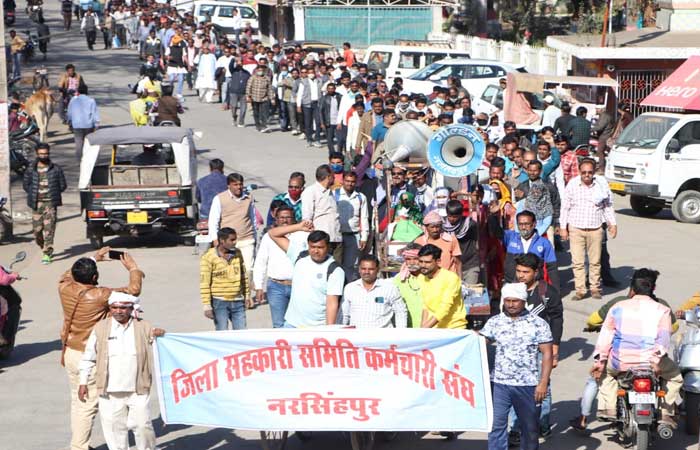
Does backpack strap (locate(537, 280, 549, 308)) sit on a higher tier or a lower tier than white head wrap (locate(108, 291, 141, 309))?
lower

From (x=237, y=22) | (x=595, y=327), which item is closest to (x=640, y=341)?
(x=595, y=327)

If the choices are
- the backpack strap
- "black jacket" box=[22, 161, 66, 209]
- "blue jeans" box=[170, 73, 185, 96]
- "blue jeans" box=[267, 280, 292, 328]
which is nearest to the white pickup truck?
"black jacket" box=[22, 161, 66, 209]

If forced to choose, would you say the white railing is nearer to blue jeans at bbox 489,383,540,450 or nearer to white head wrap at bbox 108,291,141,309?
blue jeans at bbox 489,383,540,450

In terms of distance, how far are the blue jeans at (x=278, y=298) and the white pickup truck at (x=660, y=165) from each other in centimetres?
1120

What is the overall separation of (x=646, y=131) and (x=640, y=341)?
13357 mm

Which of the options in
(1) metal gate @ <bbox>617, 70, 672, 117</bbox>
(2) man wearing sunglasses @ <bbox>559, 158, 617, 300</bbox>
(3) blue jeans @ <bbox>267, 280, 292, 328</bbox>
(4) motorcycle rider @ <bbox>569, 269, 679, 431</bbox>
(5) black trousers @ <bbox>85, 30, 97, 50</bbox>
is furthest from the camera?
(5) black trousers @ <bbox>85, 30, 97, 50</bbox>

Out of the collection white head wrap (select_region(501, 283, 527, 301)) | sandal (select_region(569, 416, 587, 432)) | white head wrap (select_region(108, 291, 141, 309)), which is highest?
white head wrap (select_region(501, 283, 527, 301))

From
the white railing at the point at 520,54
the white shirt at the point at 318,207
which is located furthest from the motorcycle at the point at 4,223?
the white railing at the point at 520,54

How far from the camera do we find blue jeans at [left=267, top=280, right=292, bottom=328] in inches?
482

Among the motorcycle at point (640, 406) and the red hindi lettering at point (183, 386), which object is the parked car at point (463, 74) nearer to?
the motorcycle at point (640, 406)

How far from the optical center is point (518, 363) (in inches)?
370

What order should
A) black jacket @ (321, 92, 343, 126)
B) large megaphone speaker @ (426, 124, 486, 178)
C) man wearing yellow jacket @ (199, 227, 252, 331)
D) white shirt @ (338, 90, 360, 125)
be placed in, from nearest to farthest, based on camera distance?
man wearing yellow jacket @ (199, 227, 252, 331) → large megaphone speaker @ (426, 124, 486, 178) → white shirt @ (338, 90, 360, 125) → black jacket @ (321, 92, 343, 126)

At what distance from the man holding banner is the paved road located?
117 cm

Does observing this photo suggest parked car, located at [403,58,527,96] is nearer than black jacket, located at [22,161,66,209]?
No
